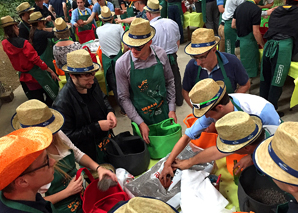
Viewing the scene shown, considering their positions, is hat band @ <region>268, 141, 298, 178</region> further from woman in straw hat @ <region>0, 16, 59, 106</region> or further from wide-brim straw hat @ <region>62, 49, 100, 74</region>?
woman in straw hat @ <region>0, 16, 59, 106</region>

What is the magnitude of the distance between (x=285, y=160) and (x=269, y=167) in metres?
0.10

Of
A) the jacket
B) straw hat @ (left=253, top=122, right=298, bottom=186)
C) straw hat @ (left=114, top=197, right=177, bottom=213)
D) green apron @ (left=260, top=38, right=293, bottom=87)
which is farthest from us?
green apron @ (left=260, top=38, right=293, bottom=87)

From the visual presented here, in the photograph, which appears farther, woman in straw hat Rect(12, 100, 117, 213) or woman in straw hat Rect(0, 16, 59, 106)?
woman in straw hat Rect(0, 16, 59, 106)

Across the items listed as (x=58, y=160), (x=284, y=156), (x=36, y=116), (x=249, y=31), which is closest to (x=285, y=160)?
(x=284, y=156)

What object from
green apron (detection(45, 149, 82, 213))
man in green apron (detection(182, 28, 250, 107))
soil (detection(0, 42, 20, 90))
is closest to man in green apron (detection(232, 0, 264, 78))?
man in green apron (detection(182, 28, 250, 107))

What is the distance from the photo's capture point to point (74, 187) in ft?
5.49

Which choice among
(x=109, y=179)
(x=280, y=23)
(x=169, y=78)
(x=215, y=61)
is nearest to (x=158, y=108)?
(x=169, y=78)

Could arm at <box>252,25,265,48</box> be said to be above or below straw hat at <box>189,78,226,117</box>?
below

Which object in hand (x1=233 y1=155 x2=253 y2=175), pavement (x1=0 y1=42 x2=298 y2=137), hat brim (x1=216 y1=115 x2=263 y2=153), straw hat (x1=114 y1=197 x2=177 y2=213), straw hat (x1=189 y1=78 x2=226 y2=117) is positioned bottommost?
pavement (x1=0 y1=42 x2=298 y2=137)

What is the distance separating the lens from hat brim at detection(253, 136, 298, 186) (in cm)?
103

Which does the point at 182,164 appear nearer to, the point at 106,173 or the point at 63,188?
the point at 106,173

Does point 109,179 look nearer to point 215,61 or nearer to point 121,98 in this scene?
point 121,98

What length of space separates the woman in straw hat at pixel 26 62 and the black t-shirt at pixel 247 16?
3.53 metres

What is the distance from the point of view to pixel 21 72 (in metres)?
4.46
